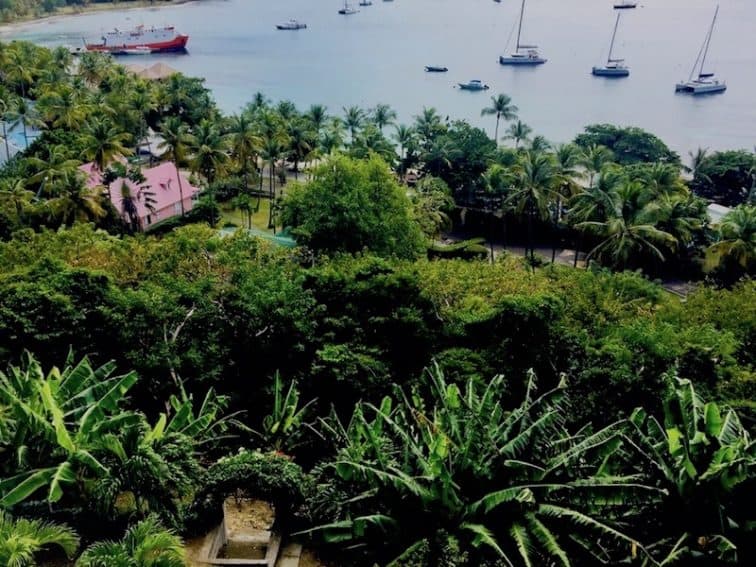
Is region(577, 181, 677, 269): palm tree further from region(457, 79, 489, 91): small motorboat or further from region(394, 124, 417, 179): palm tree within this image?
region(457, 79, 489, 91): small motorboat

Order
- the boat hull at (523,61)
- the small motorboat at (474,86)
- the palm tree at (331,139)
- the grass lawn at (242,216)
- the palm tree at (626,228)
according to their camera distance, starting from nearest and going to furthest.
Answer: the palm tree at (626,228) < the grass lawn at (242,216) < the palm tree at (331,139) < the small motorboat at (474,86) < the boat hull at (523,61)

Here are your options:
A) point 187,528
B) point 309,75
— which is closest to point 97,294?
point 187,528

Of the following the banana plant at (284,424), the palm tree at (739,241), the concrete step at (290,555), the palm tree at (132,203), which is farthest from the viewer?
the palm tree at (132,203)

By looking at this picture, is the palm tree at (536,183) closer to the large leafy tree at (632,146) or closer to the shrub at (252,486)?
the large leafy tree at (632,146)

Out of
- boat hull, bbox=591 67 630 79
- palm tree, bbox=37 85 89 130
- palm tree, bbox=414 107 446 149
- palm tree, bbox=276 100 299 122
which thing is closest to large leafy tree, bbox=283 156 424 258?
palm tree, bbox=414 107 446 149

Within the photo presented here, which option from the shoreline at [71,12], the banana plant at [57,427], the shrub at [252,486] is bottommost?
the shoreline at [71,12]

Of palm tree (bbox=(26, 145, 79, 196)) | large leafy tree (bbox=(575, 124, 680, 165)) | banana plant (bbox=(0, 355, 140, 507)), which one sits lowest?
large leafy tree (bbox=(575, 124, 680, 165))

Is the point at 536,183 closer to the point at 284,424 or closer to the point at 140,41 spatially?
the point at 284,424

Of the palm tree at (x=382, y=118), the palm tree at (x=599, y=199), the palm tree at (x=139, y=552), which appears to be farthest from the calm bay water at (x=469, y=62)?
the palm tree at (x=139, y=552)
